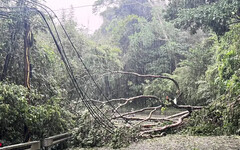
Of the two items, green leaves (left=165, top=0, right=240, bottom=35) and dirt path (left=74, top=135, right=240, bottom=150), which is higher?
green leaves (left=165, top=0, right=240, bottom=35)

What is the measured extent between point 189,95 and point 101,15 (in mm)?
17045

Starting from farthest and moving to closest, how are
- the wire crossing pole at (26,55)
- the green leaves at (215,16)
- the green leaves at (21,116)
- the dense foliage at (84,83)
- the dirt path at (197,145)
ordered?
the green leaves at (215,16), the wire crossing pole at (26,55), the dense foliage at (84,83), the dirt path at (197,145), the green leaves at (21,116)

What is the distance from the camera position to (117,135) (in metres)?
6.93

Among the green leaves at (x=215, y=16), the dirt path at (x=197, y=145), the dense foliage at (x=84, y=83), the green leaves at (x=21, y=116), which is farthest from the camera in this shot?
the green leaves at (x=215, y=16)

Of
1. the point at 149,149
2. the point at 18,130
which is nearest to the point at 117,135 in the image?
the point at 149,149

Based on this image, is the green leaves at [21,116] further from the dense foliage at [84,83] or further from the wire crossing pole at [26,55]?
the wire crossing pole at [26,55]

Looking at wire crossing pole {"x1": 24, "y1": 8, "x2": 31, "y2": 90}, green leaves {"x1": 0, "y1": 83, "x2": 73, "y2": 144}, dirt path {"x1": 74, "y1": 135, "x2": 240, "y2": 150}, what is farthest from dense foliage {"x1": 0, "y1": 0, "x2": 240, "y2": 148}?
dirt path {"x1": 74, "y1": 135, "x2": 240, "y2": 150}

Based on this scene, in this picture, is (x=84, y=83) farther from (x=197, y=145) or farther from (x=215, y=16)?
(x=215, y=16)

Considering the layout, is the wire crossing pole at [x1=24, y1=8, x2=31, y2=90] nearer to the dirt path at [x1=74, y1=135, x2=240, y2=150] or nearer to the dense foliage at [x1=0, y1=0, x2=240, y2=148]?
the dense foliage at [x1=0, y1=0, x2=240, y2=148]

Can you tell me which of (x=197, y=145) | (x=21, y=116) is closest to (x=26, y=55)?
(x=21, y=116)

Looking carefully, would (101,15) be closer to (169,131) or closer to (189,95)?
(189,95)

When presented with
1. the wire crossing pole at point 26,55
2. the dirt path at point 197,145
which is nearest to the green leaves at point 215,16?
the dirt path at point 197,145

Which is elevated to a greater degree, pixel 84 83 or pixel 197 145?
pixel 84 83

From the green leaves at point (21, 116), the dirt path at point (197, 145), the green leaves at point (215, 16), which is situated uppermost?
the green leaves at point (215, 16)
